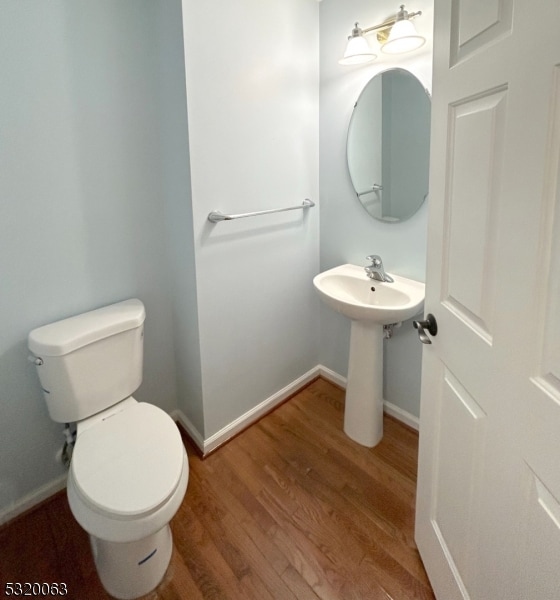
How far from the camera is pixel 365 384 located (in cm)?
185

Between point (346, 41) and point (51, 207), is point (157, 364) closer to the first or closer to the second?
point (51, 207)

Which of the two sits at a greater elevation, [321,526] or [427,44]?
[427,44]

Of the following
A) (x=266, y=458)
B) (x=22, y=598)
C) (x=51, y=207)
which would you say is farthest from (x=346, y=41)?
(x=22, y=598)

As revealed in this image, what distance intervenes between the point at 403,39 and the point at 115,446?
1.84 meters

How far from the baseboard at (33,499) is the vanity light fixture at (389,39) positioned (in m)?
2.24

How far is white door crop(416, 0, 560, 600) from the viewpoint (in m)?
0.60

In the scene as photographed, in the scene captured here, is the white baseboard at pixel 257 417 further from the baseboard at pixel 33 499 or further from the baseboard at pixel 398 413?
the baseboard at pixel 33 499

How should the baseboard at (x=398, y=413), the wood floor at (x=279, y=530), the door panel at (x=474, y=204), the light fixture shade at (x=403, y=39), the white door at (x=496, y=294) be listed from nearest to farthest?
the white door at (x=496, y=294) → the door panel at (x=474, y=204) → the wood floor at (x=279, y=530) → the light fixture shade at (x=403, y=39) → the baseboard at (x=398, y=413)

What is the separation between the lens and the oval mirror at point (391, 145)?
1649 millimetres

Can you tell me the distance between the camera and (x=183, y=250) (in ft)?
5.48

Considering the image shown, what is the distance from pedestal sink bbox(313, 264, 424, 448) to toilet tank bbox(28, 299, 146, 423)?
2.81 ft

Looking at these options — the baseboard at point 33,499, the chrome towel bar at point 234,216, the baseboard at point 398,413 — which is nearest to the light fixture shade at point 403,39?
the chrome towel bar at point 234,216

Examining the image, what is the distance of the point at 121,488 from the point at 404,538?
1036 mm

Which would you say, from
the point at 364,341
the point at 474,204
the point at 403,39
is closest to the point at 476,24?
the point at 474,204
